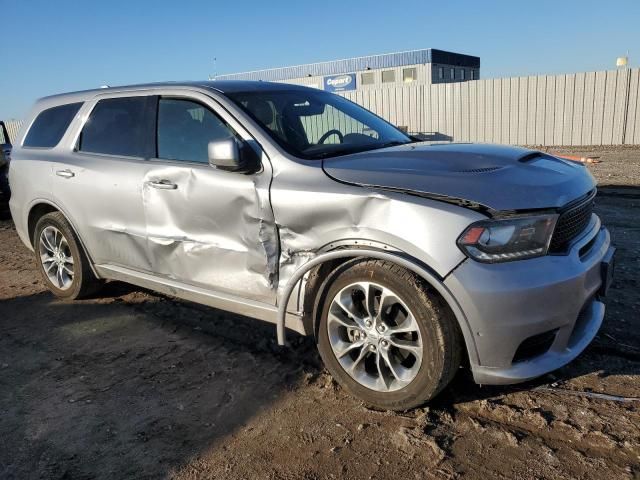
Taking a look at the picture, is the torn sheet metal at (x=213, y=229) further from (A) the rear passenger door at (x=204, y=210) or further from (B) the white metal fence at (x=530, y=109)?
(B) the white metal fence at (x=530, y=109)

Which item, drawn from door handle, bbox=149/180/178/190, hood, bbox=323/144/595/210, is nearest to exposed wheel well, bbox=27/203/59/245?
door handle, bbox=149/180/178/190

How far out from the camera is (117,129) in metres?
4.36

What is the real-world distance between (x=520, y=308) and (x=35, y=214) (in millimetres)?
4602

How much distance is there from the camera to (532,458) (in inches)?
99.0

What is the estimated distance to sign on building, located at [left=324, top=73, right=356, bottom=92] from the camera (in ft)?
145

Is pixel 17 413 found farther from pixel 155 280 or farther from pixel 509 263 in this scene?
pixel 509 263

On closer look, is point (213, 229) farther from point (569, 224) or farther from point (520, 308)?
point (569, 224)

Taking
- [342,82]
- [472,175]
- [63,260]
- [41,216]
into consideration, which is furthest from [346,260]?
[342,82]

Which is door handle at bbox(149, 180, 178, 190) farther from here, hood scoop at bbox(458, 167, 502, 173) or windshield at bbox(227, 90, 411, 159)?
hood scoop at bbox(458, 167, 502, 173)

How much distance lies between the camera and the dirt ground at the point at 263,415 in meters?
2.56

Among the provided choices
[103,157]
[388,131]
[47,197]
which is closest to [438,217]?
[388,131]

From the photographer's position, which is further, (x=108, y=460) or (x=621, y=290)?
(x=621, y=290)

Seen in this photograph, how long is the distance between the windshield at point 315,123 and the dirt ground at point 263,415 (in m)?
1.44

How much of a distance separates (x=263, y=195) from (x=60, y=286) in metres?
2.94
